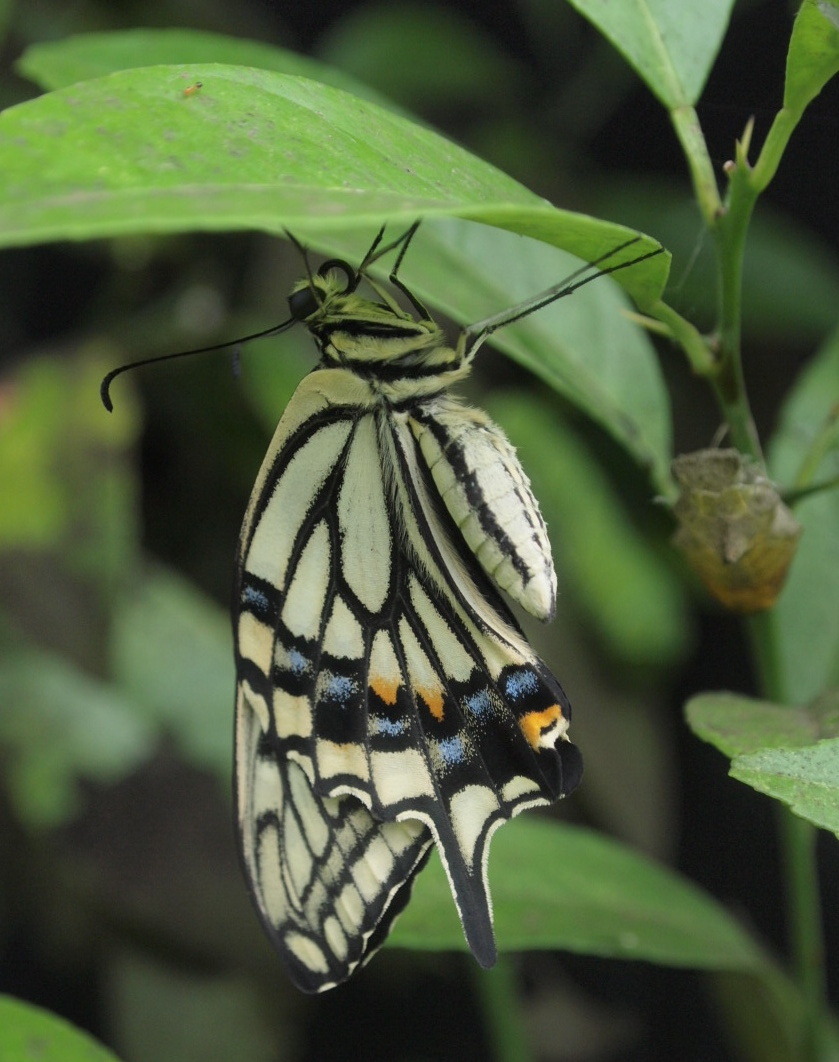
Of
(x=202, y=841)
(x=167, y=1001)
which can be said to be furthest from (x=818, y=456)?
(x=167, y=1001)

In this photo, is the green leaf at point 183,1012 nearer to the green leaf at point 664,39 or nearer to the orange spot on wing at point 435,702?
the orange spot on wing at point 435,702

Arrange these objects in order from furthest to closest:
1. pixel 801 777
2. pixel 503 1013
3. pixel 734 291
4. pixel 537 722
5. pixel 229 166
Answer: pixel 503 1013 → pixel 537 722 → pixel 734 291 → pixel 801 777 → pixel 229 166

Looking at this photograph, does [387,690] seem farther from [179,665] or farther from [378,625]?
[179,665]

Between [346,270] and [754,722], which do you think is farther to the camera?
[346,270]

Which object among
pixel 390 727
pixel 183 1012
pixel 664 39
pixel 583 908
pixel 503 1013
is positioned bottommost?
pixel 183 1012

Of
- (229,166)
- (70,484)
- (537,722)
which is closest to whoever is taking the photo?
(229,166)

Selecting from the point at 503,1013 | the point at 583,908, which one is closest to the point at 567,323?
the point at 583,908

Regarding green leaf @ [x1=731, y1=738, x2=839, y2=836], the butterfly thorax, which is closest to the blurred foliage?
the butterfly thorax
